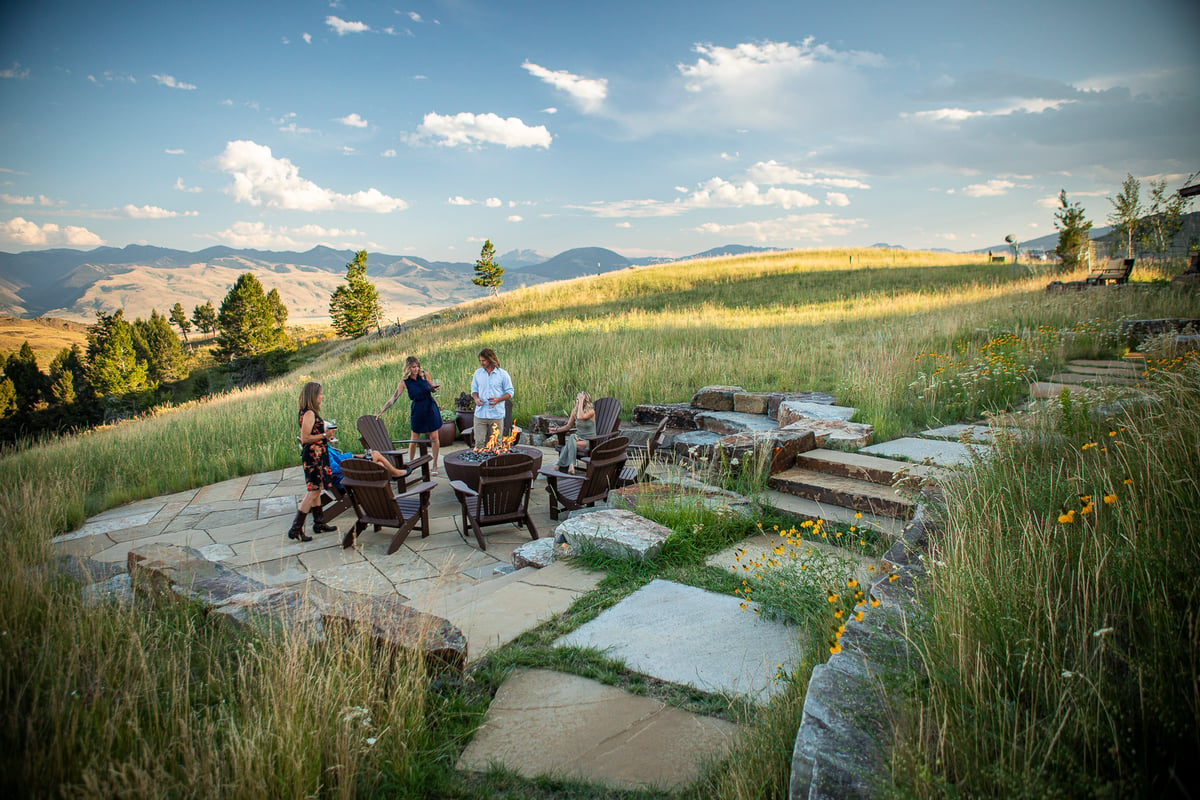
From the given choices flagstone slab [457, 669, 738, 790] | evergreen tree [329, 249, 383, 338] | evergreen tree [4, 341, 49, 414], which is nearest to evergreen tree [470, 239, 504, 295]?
evergreen tree [329, 249, 383, 338]

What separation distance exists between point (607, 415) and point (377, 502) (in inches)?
133

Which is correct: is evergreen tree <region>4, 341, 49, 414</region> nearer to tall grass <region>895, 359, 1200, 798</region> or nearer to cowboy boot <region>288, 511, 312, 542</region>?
cowboy boot <region>288, 511, 312, 542</region>

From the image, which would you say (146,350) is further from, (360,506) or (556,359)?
(360,506)

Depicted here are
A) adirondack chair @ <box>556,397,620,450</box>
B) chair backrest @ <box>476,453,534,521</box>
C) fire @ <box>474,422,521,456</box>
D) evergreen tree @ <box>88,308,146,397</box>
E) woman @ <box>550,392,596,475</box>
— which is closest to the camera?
chair backrest @ <box>476,453,534,521</box>

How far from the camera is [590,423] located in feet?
24.8

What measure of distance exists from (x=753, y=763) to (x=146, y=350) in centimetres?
7829

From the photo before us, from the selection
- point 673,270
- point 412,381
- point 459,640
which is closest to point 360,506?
point 412,381

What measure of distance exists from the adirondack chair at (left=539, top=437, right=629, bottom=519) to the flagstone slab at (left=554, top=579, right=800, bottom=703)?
2432mm

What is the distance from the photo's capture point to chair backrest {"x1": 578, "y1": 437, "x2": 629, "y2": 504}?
6199mm

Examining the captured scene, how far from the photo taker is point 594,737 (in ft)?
8.19

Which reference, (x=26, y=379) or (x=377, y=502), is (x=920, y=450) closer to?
(x=377, y=502)

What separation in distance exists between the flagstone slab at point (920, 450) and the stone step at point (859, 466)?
162 millimetres

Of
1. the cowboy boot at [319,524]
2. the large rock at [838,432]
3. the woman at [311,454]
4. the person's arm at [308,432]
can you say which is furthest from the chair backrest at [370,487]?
the large rock at [838,432]

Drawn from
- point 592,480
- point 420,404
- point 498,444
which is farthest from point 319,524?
point 592,480
